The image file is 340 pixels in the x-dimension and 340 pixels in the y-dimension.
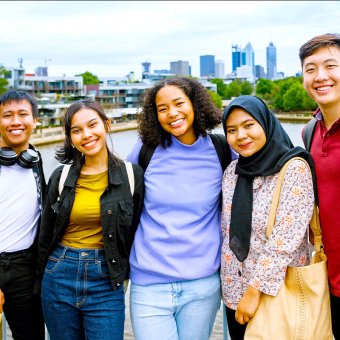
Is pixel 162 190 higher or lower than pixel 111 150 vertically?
lower

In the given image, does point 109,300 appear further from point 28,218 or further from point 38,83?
point 38,83

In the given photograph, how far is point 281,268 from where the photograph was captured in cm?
203

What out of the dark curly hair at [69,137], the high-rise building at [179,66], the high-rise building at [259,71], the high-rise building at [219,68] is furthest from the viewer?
the high-rise building at [219,68]

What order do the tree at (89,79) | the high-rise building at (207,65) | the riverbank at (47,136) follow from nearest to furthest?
the riverbank at (47,136), the tree at (89,79), the high-rise building at (207,65)

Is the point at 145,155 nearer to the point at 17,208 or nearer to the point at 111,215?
the point at 111,215

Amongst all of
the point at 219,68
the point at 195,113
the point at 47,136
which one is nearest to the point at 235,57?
the point at 219,68

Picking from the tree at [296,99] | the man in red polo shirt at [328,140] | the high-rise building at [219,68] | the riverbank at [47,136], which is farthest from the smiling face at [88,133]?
the high-rise building at [219,68]

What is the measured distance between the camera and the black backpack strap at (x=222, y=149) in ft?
8.05

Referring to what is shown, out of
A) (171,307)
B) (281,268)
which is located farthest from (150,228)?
(281,268)

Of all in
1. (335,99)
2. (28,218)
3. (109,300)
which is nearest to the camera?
(335,99)

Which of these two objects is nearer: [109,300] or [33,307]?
[109,300]

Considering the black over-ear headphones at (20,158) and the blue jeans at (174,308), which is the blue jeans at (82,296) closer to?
the blue jeans at (174,308)

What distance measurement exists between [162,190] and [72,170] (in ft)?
1.50

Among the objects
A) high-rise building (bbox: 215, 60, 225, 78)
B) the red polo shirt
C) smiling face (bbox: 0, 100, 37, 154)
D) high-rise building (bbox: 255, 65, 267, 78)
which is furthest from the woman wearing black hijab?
high-rise building (bbox: 255, 65, 267, 78)
